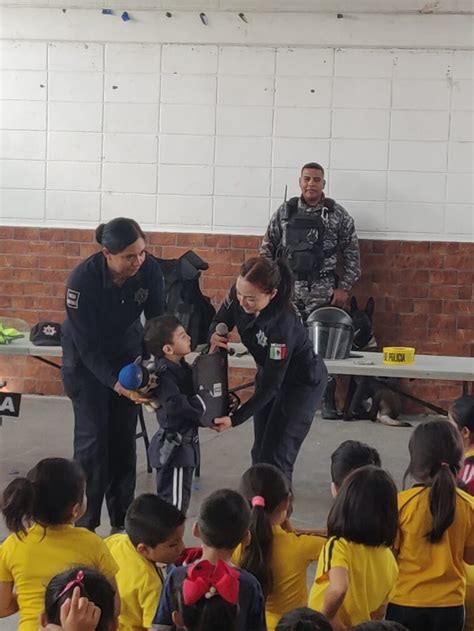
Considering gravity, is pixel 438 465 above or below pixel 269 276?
below

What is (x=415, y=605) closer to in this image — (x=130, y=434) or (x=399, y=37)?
(x=130, y=434)

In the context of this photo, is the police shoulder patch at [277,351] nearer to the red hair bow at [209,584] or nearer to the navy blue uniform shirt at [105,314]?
the navy blue uniform shirt at [105,314]

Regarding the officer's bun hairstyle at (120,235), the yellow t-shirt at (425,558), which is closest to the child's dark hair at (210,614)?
the yellow t-shirt at (425,558)

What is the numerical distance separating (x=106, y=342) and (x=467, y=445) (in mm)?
1691

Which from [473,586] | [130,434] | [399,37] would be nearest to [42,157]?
[399,37]

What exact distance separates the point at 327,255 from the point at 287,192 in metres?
0.62

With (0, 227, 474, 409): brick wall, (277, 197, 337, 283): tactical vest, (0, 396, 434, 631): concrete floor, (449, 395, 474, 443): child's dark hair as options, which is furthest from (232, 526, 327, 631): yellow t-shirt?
(0, 227, 474, 409): brick wall

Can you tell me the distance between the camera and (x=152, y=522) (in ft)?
9.85

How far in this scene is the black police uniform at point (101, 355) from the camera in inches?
176

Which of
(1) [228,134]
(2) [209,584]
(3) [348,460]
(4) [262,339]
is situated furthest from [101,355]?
(1) [228,134]

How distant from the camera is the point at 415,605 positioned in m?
3.09

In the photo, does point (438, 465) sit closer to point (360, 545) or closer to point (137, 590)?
point (360, 545)

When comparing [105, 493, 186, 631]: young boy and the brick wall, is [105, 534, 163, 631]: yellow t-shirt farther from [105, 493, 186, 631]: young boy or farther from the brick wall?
the brick wall

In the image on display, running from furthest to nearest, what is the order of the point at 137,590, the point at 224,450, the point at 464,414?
the point at 224,450 < the point at 464,414 < the point at 137,590
